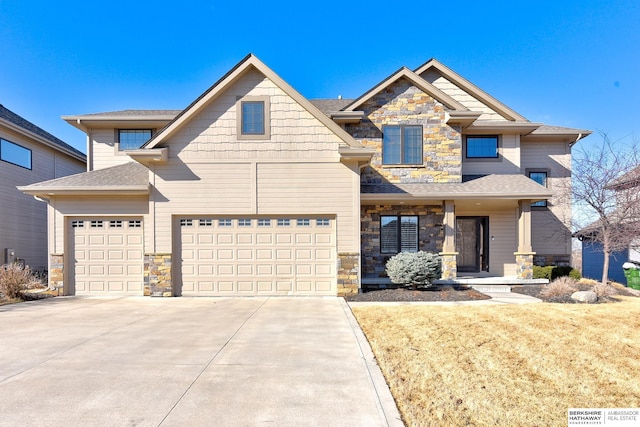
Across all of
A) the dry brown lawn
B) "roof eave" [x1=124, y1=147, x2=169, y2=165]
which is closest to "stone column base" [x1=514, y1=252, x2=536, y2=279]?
the dry brown lawn

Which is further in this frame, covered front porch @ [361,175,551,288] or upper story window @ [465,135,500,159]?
upper story window @ [465,135,500,159]

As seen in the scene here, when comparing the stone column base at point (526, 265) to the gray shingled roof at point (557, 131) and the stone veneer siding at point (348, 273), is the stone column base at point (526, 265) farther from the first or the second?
the stone veneer siding at point (348, 273)

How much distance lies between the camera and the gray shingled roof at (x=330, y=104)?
15730mm

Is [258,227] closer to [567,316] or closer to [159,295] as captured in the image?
[159,295]

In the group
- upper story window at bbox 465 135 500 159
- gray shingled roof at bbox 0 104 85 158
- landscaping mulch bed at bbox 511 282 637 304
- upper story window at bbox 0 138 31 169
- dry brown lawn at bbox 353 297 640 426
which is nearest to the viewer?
dry brown lawn at bbox 353 297 640 426

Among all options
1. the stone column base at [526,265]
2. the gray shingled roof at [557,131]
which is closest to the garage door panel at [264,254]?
the stone column base at [526,265]

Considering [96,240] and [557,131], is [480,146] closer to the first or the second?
[557,131]

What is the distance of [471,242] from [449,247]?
2511mm

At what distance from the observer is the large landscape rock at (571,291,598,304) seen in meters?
9.59

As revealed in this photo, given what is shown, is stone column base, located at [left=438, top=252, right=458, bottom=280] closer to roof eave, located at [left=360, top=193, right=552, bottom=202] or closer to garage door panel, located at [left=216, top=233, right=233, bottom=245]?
roof eave, located at [left=360, top=193, right=552, bottom=202]

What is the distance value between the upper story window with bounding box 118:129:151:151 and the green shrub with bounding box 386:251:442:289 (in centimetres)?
1219

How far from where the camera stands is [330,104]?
16.6 m

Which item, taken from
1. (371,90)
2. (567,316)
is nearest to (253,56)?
(371,90)

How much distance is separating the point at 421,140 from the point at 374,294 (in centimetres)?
663
